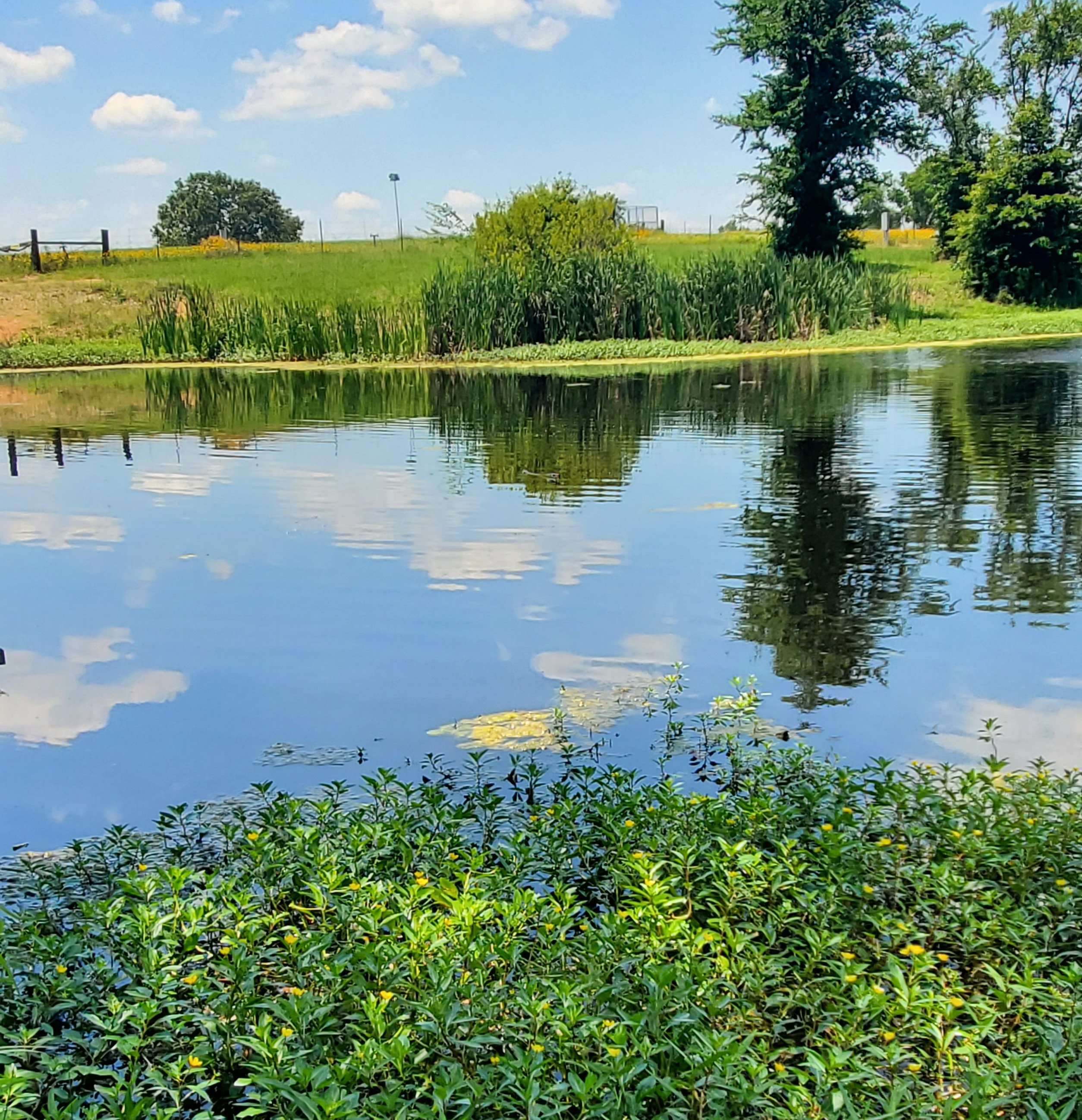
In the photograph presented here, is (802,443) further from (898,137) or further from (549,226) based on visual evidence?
(898,137)

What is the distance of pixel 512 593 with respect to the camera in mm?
8297

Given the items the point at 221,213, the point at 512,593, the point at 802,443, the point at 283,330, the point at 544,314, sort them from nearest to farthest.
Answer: the point at 512,593 < the point at 802,443 < the point at 544,314 < the point at 283,330 < the point at 221,213

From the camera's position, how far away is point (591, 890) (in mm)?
4160

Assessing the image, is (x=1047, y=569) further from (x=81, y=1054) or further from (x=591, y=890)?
(x=81, y=1054)

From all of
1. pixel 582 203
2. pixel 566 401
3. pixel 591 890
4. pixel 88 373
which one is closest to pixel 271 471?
pixel 566 401

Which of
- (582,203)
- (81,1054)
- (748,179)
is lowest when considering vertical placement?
(81,1054)

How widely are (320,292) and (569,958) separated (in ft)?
129

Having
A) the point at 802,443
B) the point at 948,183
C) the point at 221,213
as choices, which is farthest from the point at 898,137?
the point at 221,213

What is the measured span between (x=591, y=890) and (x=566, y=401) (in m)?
15.6

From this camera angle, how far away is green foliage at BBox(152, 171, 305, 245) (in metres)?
102

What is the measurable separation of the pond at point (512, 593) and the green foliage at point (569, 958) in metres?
1.05

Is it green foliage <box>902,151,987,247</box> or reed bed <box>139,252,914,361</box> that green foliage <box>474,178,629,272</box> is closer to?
reed bed <box>139,252,914,361</box>

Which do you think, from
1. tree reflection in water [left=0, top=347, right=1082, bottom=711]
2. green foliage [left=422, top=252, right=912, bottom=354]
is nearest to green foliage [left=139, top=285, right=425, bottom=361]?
green foliage [left=422, top=252, right=912, bottom=354]

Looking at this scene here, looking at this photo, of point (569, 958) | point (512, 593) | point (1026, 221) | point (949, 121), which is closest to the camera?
point (569, 958)
